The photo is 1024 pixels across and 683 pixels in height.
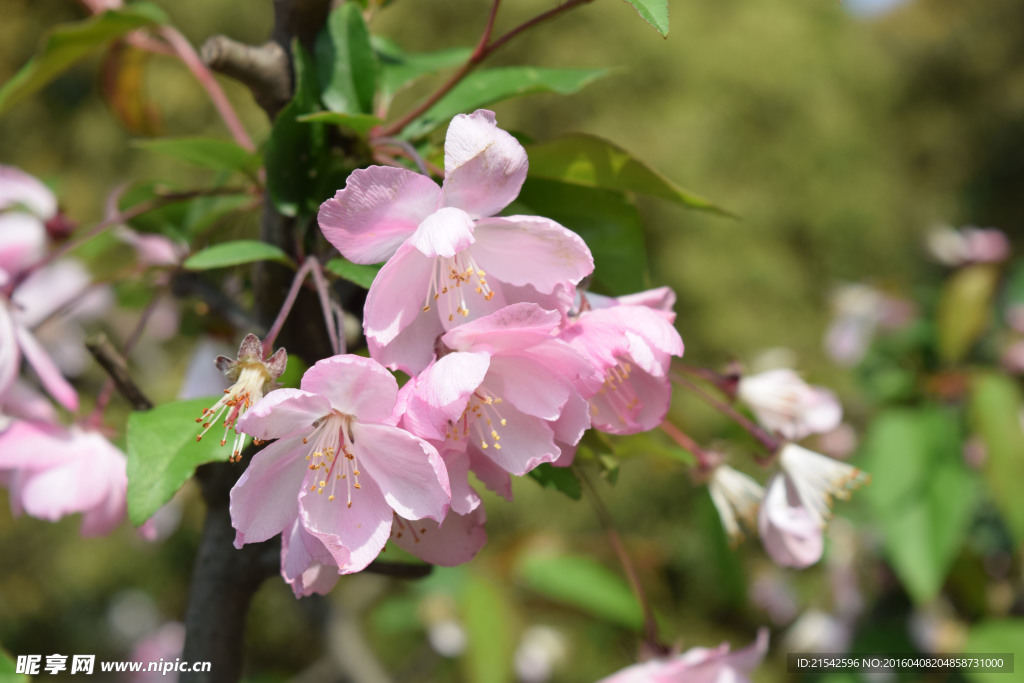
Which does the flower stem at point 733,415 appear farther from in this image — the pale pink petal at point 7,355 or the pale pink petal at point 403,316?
the pale pink petal at point 7,355

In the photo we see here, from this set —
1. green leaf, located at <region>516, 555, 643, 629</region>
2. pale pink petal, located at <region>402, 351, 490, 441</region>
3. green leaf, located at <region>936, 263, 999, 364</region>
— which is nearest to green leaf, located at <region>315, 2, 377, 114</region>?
pale pink petal, located at <region>402, 351, 490, 441</region>

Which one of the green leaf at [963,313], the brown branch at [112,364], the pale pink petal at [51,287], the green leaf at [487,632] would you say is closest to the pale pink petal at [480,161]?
the brown branch at [112,364]

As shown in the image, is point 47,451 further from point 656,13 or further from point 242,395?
point 656,13

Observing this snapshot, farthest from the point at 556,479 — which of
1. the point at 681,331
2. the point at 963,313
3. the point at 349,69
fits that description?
the point at 681,331

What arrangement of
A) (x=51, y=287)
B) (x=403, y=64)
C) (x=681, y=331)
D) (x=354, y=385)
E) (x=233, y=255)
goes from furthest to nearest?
1. (x=681, y=331)
2. (x=51, y=287)
3. (x=403, y=64)
4. (x=233, y=255)
5. (x=354, y=385)

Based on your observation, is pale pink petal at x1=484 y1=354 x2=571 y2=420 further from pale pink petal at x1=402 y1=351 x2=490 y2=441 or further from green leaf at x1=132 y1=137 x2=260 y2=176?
green leaf at x1=132 y1=137 x2=260 y2=176

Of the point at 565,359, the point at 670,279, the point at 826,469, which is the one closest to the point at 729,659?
the point at 826,469

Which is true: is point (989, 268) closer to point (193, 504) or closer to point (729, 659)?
point (729, 659)
